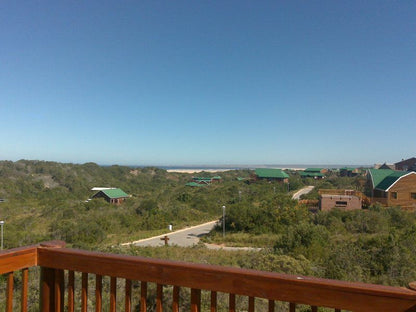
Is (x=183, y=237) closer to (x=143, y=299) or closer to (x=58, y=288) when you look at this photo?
(x=58, y=288)

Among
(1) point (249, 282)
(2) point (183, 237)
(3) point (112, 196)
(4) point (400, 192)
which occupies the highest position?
(1) point (249, 282)

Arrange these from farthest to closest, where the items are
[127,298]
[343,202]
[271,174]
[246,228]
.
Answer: [271,174], [343,202], [246,228], [127,298]

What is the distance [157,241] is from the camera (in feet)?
53.9

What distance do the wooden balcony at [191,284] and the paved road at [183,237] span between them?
44.9 ft

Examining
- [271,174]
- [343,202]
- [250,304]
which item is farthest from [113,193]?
[250,304]

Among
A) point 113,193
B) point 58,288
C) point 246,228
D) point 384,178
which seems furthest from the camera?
point 113,193

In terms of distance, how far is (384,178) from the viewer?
23.2m

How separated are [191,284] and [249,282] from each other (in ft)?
0.96

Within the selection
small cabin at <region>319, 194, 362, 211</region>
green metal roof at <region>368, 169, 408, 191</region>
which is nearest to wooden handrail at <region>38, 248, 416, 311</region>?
small cabin at <region>319, 194, 362, 211</region>

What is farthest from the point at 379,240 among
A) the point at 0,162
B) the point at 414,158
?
the point at 0,162

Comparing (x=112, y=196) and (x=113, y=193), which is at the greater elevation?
(x=113, y=193)

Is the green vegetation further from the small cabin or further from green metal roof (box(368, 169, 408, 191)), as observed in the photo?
green metal roof (box(368, 169, 408, 191))

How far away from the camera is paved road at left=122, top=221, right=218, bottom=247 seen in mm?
15774

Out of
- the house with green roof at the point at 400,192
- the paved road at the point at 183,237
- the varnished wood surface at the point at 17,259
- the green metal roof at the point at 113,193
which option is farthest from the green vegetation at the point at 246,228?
the varnished wood surface at the point at 17,259
